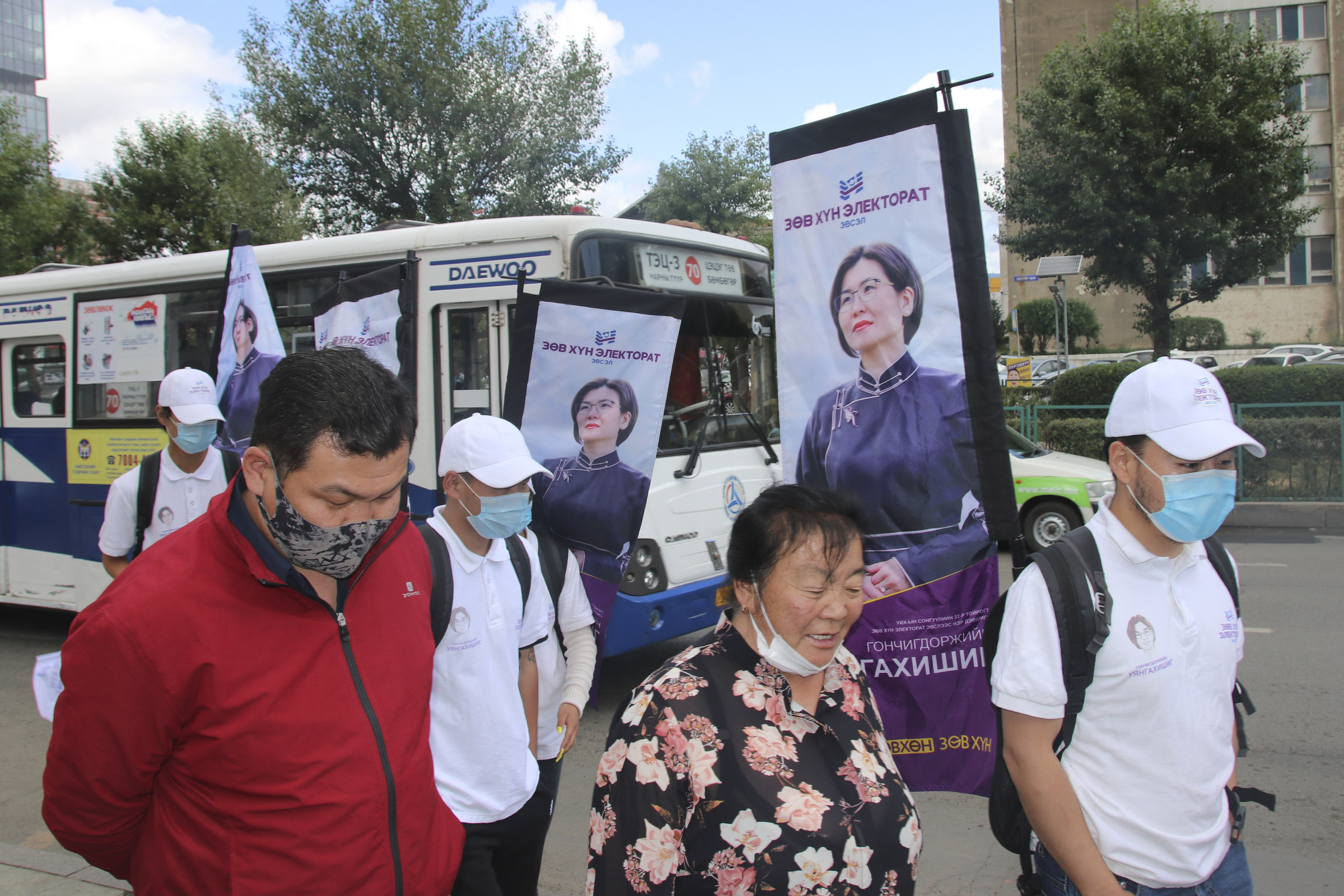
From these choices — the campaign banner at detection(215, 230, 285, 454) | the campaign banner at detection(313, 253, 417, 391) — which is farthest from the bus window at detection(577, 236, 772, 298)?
the campaign banner at detection(215, 230, 285, 454)

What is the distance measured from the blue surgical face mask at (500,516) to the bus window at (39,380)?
23.0 feet

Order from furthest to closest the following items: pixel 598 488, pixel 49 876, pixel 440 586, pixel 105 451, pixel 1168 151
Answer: pixel 1168 151 < pixel 105 451 < pixel 598 488 < pixel 49 876 < pixel 440 586

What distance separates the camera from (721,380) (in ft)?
Result: 21.7

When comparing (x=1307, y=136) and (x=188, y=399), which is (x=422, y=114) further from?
(x=1307, y=136)

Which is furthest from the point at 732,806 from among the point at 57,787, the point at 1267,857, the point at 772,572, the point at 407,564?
the point at 1267,857

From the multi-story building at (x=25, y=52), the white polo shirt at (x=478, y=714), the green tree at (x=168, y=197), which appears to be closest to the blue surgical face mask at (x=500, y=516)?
the white polo shirt at (x=478, y=714)

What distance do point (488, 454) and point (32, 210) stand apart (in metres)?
19.7

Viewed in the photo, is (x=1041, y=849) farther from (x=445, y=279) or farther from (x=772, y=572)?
(x=445, y=279)

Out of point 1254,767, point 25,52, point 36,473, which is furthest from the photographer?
point 25,52

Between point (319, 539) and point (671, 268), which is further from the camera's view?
point (671, 268)

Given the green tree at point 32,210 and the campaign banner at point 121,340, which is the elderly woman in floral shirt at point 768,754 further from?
the green tree at point 32,210

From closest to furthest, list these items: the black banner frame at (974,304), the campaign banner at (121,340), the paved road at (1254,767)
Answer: the black banner frame at (974,304) < the paved road at (1254,767) < the campaign banner at (121,340)

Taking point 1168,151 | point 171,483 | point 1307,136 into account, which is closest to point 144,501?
point 171,483

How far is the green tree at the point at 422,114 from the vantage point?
21266mm
